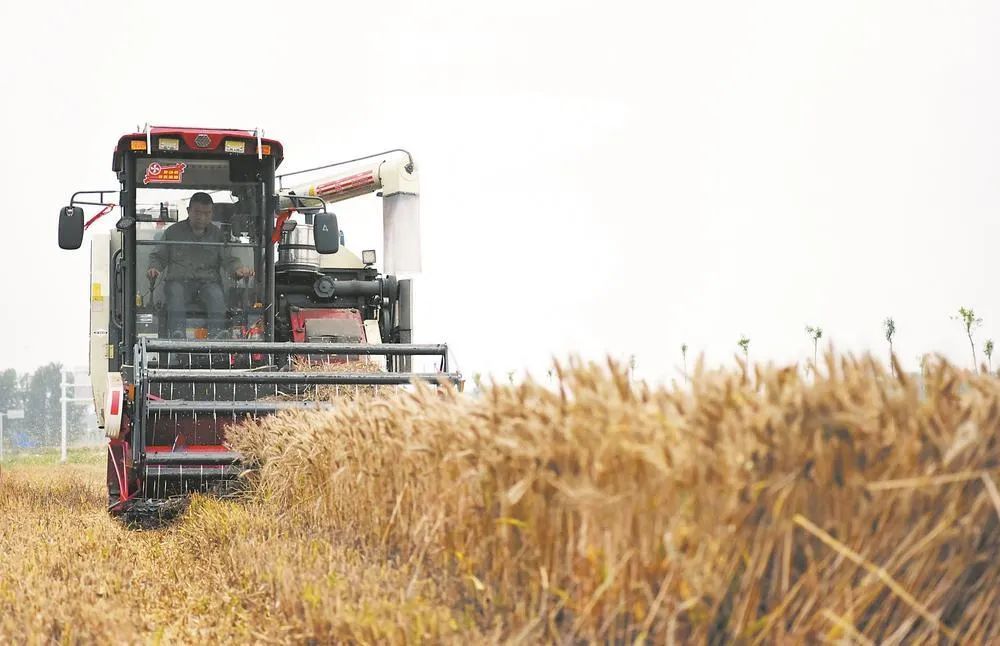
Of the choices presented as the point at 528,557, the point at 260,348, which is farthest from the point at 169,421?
the point at 528,557

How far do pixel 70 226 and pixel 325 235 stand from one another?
6.32 ft

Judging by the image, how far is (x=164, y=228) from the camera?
9453 millimetres

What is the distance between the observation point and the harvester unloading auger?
7984mm

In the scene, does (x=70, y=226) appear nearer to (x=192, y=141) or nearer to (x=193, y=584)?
(x=192, y=141)

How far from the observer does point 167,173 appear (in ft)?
31.2

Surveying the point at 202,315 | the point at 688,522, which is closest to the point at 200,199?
the point at 202,315

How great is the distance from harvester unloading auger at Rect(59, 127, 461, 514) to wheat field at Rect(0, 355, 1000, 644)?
3600 mm

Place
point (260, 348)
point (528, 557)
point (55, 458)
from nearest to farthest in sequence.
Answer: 1. point (528, 557)
2. point (260, 348)
3. point (55, 458)

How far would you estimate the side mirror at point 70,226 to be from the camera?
8.81 meters

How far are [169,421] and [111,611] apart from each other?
364cm

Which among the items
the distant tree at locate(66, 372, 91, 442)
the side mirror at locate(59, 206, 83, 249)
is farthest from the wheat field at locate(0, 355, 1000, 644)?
the distant tree at locate(66, 372, 91, 442)

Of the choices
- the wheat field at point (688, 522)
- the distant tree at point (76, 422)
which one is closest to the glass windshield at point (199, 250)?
the wheat field at point (688, 522)

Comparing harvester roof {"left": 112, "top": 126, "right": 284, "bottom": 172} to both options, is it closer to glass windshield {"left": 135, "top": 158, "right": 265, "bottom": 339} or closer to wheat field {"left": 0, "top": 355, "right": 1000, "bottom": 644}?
glass windshield {"left": 135, "top": 158, "right": 265, "bottom": 339}

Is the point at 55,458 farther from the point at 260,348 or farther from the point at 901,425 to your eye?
the point at 901,425
